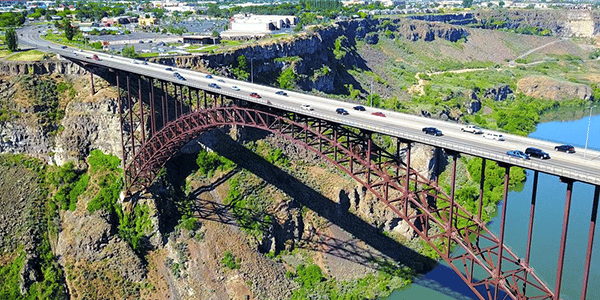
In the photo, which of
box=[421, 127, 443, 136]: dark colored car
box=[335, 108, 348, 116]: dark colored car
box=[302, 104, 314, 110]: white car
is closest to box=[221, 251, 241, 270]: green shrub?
box=[302, 104, 314, 110]: white car

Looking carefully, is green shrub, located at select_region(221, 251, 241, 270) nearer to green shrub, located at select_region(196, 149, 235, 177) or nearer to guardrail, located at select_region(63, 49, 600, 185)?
green shrub, located at select_region(196, 149, 235, 177)

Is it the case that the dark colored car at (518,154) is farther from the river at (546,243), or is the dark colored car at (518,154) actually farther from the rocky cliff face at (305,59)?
the rocky cliff face at (305,59)

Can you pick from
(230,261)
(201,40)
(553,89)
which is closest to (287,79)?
(201,40)

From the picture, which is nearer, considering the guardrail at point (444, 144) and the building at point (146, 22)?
the guardrail at point (444, 144)

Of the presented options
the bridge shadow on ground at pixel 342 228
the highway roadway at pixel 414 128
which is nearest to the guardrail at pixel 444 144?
the highway roadway at pixel 414 128

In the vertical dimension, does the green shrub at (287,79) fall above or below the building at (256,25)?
below
